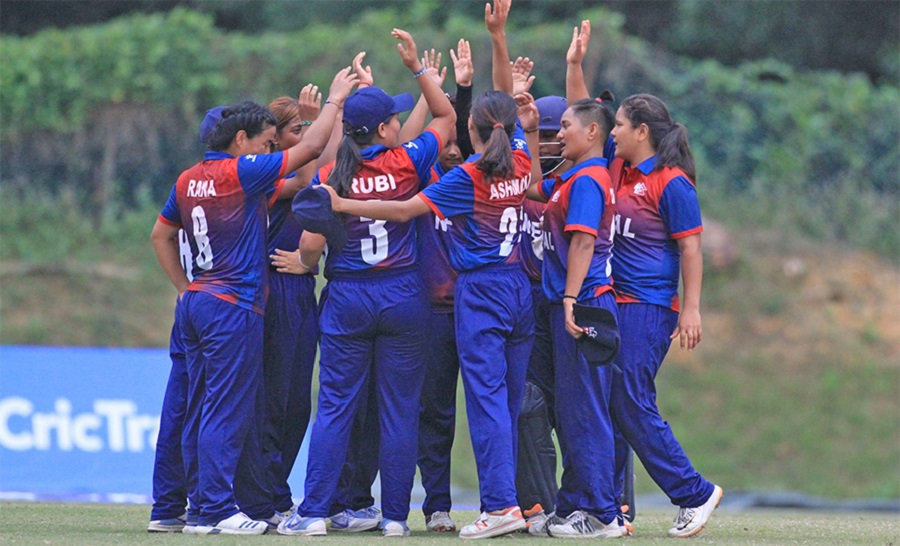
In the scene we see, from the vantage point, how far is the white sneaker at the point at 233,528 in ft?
20.9

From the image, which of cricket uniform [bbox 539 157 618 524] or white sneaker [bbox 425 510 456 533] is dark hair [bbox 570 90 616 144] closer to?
cricket uniform [bbox 539 157 618 524]

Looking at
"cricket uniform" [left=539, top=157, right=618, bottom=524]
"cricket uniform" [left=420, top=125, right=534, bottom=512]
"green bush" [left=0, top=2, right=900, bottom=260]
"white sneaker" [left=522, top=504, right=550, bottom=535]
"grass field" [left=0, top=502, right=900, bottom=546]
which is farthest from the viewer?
"green bush" [left=0, top=2, right=900, bottom=260]

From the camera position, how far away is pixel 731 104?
18938 mm

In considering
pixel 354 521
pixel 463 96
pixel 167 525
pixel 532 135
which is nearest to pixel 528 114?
pixel 532 135

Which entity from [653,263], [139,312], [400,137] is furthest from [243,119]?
[139,312]

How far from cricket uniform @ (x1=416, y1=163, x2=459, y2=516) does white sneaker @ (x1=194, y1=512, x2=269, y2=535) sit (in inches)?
38.7

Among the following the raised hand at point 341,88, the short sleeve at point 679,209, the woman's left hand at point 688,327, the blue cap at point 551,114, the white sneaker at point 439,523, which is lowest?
the white sneaker at point 439,523

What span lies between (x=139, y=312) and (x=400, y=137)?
397 inches

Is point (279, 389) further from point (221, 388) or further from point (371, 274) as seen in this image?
point (371, 274)

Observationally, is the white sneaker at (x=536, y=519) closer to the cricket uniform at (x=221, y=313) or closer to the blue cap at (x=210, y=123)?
the cricket uniform at (x=221, y=313)

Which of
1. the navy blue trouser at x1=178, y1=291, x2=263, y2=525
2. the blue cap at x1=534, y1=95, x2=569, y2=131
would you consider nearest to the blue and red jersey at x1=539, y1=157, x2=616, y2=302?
the blue cap at x1=534, y1=95, x2=569, y2=131

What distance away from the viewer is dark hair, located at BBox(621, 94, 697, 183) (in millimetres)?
6816

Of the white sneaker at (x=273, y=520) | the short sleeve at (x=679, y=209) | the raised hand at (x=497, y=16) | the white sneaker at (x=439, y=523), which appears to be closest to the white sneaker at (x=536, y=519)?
the white sneaker at (x=439, y=523)

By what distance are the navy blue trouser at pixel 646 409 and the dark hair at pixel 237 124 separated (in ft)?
7.21
